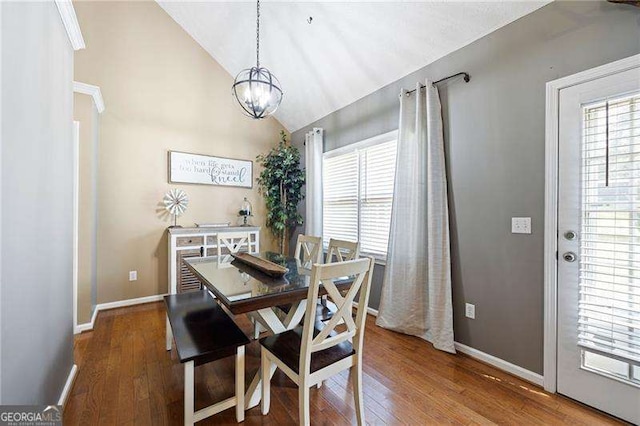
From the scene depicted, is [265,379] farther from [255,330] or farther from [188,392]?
[255,330]

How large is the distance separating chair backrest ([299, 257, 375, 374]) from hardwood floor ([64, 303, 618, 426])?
1.77 feet

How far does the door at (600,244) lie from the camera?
1.55 meters

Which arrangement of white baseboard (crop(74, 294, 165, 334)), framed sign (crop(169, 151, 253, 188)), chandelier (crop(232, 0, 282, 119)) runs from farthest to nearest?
Answer: framed sign (crop(169, 151, 253, 188)) < white baseboard (crop(74, 294, 165, 334)) < chandelier (crop(232, 0, 282, 119))

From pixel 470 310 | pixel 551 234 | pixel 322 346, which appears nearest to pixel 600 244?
pixel 551 234

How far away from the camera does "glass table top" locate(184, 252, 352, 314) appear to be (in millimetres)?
1417

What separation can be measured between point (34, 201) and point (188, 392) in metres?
1.21

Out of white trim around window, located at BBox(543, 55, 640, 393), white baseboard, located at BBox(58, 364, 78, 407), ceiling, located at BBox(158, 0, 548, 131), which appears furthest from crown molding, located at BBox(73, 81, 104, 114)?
white trim around window, located at BBox(543, 55, 640, 393)

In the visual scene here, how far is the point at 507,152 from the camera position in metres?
2.09

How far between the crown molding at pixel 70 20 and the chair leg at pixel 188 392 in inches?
86.5

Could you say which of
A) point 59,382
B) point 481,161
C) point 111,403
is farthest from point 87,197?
point 481,161

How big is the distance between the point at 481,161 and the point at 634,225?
0.98 meters

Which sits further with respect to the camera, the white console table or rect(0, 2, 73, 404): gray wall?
the white console table

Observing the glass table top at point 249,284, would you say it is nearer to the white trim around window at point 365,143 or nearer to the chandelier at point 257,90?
the chandelier at point 257,90

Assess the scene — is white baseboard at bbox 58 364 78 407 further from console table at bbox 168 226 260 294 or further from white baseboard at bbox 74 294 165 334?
console table at bbox 168 226 260 294
